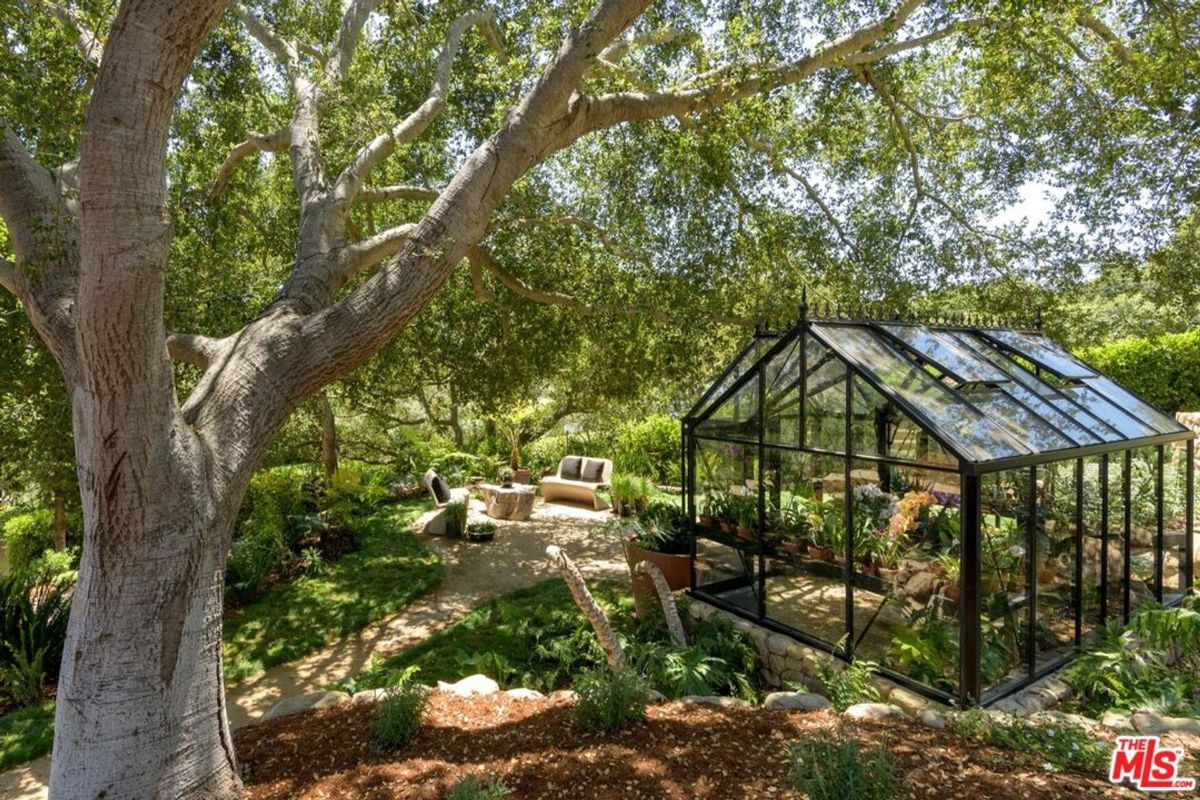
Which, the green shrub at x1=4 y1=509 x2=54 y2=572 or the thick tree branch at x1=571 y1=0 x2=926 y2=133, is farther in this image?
the green shrub at x1=4 y1=509 x2=54 y2=572

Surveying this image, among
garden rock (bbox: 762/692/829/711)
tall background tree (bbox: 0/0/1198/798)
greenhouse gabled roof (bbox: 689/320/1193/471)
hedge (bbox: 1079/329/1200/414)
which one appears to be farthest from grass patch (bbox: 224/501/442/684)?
hedge (bbox: 1079/329/1200/414)

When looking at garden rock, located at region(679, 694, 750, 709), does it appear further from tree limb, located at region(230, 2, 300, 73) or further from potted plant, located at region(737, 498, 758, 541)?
tree limb, located at region(230, 2, 300, 73)

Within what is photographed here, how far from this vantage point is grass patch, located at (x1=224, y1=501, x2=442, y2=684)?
6.24m

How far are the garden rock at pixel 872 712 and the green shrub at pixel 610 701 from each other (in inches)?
51.0

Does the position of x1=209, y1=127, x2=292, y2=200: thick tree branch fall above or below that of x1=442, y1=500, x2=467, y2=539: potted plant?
above

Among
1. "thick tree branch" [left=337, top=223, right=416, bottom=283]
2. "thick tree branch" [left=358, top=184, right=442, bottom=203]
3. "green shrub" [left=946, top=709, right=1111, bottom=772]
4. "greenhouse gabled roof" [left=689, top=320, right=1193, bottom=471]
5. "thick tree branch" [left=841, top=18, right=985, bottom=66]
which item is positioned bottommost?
"green shrub" [left=946, top=709, right=1111, bottom=772]

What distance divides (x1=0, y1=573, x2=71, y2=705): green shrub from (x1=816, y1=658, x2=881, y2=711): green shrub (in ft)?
20.4

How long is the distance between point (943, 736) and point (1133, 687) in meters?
2.11

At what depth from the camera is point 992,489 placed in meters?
4.52

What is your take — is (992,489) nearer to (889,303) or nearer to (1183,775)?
(1183,775)

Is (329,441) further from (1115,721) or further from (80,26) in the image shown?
(1115,721)

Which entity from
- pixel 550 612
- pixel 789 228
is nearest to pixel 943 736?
pixel 550 612

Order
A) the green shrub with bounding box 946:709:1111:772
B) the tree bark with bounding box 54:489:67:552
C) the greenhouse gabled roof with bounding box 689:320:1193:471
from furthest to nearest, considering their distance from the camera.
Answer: the tree bark with bounding box 54:489:67:552 < the greenhouse gabled roof with bounding box 689:320:1193:471 < the green shrub with bounding box 946:709:1111:772

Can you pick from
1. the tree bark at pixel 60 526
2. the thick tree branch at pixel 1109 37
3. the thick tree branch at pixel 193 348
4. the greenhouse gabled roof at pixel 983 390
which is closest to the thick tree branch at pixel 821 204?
the greenhouse gabled roof at pixel 983 390
